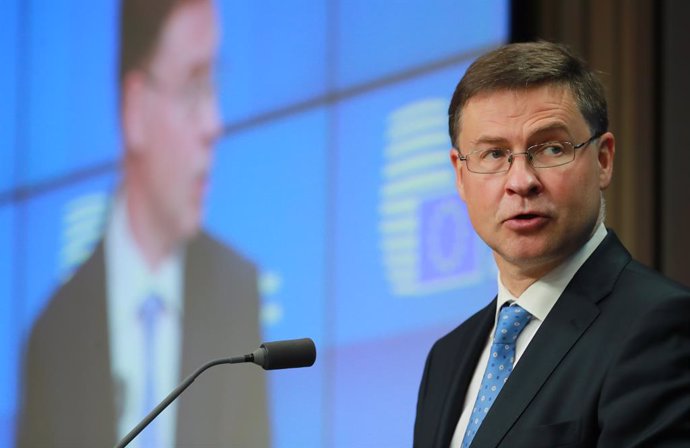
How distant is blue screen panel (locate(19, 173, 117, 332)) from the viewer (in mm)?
4633

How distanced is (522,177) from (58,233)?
3004 mm

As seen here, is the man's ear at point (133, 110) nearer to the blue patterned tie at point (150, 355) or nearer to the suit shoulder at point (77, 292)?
the suit shoulder at point (77, 292)

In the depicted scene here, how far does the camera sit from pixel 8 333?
4.80 m

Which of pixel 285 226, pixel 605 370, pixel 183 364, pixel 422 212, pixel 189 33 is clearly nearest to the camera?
pixel 605 370

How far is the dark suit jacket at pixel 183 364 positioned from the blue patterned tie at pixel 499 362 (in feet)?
6.41

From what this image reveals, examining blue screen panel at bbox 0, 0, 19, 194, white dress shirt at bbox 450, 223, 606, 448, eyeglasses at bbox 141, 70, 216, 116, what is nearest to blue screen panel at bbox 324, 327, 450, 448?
eyeglasses at bbox 141, 70, 216, 116

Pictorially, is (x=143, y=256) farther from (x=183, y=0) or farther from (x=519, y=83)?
(x=519, y=83)

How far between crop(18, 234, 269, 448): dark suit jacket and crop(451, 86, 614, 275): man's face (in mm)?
2041

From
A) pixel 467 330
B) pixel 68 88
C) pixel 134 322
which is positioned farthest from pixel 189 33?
pixel 467 330

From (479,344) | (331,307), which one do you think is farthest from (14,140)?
(479,344)

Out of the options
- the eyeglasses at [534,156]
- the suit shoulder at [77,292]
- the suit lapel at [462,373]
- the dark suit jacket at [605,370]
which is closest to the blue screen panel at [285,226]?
the suit shoulder at [77,292]

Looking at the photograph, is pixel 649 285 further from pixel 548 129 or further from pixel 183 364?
pixel 183 364

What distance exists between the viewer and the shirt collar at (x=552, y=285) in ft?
7.25

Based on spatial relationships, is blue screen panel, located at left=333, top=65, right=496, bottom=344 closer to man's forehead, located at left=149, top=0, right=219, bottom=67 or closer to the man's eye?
man's forehead, located at left=149, top=0, right=219, bottom=67
